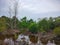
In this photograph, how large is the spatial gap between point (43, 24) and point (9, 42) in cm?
4431

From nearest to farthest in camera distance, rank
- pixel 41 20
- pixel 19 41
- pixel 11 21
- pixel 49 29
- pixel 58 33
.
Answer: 1. pixel 19 41
2. pixel 58 33
3. pixel 11 21
4. pixel 49 29
5. pixel 41 20

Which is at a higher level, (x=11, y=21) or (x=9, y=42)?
(x=11, y=21)

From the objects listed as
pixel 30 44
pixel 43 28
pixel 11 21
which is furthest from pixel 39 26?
pixel 30 44

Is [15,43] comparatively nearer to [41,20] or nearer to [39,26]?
[39,26]

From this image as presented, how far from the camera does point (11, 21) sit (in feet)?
138

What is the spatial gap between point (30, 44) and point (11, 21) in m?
32.9

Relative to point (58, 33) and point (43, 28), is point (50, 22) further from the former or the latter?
point (58, 33)

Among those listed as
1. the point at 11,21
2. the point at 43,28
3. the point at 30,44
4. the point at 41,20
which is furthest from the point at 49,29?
the point at 30,44

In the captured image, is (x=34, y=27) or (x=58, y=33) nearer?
(x=58, y=33)

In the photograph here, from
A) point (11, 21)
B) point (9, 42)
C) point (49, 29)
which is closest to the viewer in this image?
point (9, 42)

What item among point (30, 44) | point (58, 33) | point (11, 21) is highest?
point (11, 21)

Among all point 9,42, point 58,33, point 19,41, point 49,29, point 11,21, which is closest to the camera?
point 9,42

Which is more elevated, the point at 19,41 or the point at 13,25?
the point at 13,25

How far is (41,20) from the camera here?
2178 inches
